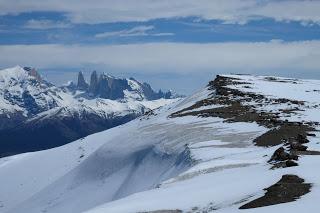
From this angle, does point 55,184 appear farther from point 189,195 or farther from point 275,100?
point 189,195

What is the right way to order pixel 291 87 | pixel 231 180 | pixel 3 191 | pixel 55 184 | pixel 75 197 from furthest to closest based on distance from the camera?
pixel 291 87 → pixel 3 191 → pixel 55 184 → pixel 75 197 → pixel 231 180

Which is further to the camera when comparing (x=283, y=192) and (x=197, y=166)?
(x=197, y=166)

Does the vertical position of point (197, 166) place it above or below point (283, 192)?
below

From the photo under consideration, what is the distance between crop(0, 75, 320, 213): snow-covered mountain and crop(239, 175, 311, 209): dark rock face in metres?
0.04

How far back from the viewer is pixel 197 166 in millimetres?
35875

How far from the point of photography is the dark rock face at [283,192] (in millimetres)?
21922

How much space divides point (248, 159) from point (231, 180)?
7.58 meters

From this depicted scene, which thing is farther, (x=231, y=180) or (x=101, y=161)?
(x=101, y=161)

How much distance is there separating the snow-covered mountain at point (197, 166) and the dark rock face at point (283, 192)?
0.04 meters

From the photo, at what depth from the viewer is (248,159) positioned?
35.7 meters

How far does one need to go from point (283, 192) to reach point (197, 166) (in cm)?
1334

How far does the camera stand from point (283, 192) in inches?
898

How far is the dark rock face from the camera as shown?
2192 cm

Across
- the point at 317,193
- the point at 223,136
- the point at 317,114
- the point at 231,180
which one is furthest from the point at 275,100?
the point at 317,193
